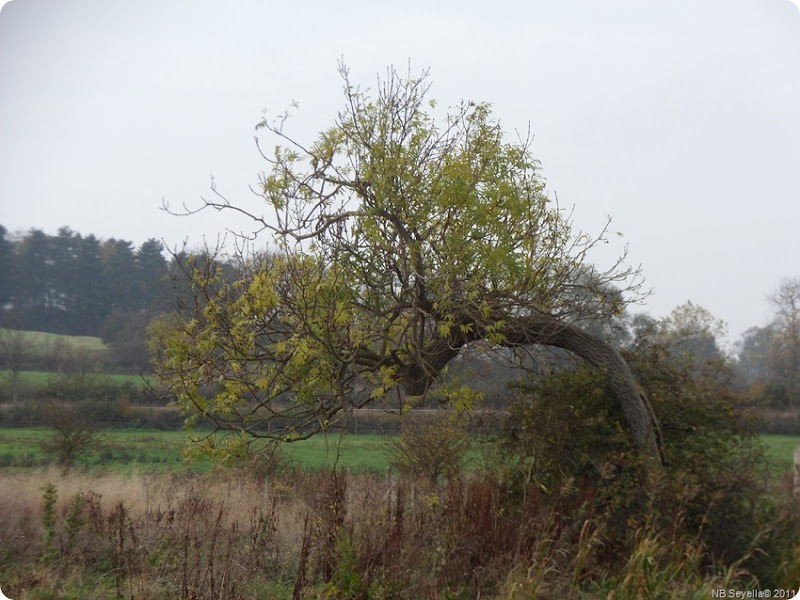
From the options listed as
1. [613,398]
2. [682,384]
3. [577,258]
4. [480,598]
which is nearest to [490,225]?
[577,258]

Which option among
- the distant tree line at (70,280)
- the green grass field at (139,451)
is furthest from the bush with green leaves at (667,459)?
the distant tree line at (70,280)

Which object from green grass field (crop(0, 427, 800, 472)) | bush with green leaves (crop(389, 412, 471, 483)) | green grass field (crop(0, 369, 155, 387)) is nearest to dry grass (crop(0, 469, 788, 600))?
bush with green leaves (crop(389, 412, 471, 483))

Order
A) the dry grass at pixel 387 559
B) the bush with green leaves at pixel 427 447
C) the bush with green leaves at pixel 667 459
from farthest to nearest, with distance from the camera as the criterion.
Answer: the bush with green leaves at pixel 427 447 → the bush with green leaves at pixel 667 459 → the dry grass at pixel 387 559

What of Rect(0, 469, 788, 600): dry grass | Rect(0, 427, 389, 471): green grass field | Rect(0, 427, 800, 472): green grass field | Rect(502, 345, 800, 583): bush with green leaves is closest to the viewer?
Rect(0, 469, 788, 600): dry grass

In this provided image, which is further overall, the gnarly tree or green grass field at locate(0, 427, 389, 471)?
green grass field at locate(0, 427, 389, 471)

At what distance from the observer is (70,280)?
25.6m

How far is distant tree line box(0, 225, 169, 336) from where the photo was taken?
2270cm

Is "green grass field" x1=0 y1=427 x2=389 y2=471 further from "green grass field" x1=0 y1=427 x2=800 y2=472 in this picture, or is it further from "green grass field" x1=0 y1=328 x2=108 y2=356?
"green grass field" x1=0 y1=328 x2=108 y2=356

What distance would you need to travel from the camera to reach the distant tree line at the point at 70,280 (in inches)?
894

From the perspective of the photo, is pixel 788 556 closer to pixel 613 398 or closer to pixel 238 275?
pixel 613 398

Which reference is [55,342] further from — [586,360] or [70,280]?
[586,360]

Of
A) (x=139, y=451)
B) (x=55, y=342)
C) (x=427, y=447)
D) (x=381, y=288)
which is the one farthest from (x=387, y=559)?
(x=55, y=342)

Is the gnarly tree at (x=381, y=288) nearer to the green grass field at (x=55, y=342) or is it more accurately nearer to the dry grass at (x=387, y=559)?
the dry grass at (x=387, y=559)

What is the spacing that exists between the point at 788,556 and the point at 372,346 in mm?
4651
